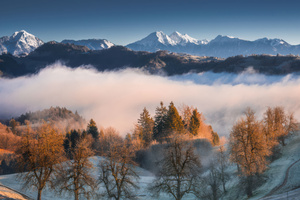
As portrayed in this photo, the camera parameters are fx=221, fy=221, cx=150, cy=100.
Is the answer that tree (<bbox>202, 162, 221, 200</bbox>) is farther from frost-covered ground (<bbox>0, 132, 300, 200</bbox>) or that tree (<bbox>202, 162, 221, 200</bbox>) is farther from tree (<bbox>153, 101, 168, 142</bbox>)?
tree (<bbox>153, 101, 168, 142</bbox>)

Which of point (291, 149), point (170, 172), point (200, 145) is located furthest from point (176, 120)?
point (170, 172)

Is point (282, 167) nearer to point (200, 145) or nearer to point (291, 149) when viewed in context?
point (291, 149)

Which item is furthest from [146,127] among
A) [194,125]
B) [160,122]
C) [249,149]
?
[249,149]

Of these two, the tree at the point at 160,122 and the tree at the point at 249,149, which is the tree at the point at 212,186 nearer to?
the tree at the point at 249,149

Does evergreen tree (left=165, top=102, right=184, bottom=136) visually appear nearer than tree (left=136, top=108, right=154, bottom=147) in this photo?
Yes

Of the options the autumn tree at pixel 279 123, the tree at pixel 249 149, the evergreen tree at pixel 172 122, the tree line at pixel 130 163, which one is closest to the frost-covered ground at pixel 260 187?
the tree line at pixel 130 163

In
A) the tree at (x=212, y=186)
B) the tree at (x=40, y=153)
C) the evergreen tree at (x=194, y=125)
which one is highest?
the tree at (x=40, y=153)

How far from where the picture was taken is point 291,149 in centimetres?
5388

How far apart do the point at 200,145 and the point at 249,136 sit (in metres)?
38.0

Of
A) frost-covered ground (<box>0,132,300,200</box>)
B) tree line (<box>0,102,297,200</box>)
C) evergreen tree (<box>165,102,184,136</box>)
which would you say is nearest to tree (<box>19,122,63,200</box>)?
tree line (<box>0,102,297,200</box>)

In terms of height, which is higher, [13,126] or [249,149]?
[249,149]

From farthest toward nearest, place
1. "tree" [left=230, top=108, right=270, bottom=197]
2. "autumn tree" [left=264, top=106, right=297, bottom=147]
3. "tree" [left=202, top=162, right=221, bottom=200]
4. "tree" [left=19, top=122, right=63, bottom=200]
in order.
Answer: "autumn tree" [left=264, top=106, right=297, bottom=147] < "tree" [left=202, top=162, right=221, bottom=200] < "tree" [left=230, top=108, right=270, bottom=197] < "tree" [left=19, top=122, right=63, bottom=200]

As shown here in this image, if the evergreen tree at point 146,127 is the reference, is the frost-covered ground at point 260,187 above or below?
below

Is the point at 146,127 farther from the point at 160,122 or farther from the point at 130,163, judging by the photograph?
the point at 130,163
